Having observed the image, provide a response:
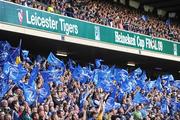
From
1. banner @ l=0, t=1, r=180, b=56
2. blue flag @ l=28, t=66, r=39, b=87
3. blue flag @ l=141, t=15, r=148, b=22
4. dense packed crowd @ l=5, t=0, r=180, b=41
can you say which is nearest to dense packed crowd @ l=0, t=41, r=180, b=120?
blue flag @ l=28, t=66, r=39, b=87

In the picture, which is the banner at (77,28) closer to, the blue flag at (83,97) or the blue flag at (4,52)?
the blue flag at (4,52)

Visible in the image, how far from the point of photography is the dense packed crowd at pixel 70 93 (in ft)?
47.0

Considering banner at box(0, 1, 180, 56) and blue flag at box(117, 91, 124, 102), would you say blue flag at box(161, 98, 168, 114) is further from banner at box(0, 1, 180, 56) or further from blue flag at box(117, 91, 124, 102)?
banner at box(0, 1, 180, 56)

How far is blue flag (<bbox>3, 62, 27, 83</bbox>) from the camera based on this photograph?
15415 mm

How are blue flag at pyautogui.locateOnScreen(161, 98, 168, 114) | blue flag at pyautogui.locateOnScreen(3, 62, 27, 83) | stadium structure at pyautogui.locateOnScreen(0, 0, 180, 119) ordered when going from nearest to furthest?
blue flag at pyautogui.locateOnScreen(3, 62, 27, 83), stadium structure at pyautogui.locateOnScreen(0, 0, 180, 119), blue flag at pyautogui.locateOnScreen(161, 98, 168, 114)

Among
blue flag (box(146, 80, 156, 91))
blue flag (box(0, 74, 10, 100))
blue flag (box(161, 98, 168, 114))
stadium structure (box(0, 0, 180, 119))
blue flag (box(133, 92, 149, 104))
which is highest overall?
stadium structure (box(0, 0, 180, 119))

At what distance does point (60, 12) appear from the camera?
2044 centimetres

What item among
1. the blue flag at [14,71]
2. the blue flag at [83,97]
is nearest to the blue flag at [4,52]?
the blue flag at [14,71]

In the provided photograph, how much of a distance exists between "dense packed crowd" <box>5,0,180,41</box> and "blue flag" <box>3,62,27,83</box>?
324cm

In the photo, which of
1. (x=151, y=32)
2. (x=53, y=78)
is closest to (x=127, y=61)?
(x=151, y=32)

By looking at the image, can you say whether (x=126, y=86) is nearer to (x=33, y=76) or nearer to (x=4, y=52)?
(x=33, y=76)

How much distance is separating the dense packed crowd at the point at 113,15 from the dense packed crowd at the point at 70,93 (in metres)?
2.40

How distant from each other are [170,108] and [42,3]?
26.8 ft

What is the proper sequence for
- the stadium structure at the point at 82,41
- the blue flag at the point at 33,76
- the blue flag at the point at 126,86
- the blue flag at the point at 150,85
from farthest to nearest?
the blue flag at the point at 150,85 → the blue flag at the point at 126,86 → the stadium structure at the point at 82,41 → the blue flag at the point at 33,76
